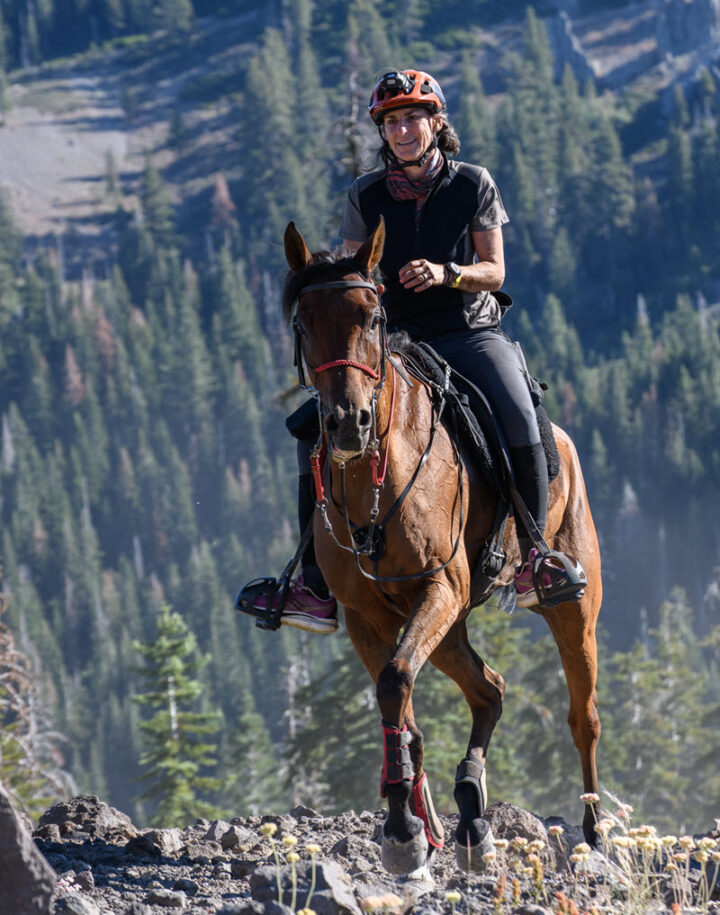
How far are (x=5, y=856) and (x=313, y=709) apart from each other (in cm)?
3386

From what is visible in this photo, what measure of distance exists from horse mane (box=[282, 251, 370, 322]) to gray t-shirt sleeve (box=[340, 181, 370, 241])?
1.73m

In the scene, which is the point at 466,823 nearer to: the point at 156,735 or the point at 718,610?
the point at 156,735

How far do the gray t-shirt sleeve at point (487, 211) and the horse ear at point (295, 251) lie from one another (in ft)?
5.87

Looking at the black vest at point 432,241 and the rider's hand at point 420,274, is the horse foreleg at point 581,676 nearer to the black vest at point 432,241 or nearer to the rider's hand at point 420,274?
the black vest at point 432,241

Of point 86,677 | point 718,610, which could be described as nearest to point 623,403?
point 718,610

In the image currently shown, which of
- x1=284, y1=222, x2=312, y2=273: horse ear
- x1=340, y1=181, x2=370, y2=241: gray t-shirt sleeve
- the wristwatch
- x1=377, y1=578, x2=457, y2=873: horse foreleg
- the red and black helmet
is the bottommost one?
x1=377, y1=578, x2=457, y2=873: horse foreleg

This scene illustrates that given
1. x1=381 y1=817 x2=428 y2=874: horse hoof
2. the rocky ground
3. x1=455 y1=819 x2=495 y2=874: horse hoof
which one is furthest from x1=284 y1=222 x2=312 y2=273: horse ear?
x1=455 y1=819 x2=495 y2=874: horse hoof

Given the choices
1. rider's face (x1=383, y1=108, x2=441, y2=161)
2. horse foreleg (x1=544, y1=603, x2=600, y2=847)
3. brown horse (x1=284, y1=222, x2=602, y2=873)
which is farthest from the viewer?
horse foreleg (x1=544, y1=603, x2=600, y2=847)

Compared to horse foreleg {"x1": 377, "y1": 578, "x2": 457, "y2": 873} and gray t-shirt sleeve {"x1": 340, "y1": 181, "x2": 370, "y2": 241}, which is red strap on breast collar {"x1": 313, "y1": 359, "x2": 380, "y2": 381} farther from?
gray t-shirt sleeve {"x1": 340, "y1": 181, "x2": 370, "y2": 241}

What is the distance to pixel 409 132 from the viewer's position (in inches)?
368

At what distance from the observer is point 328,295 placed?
7750 millimetres

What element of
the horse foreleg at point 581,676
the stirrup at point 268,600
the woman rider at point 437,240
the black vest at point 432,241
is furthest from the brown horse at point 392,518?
the horse foreleg at point 581,676

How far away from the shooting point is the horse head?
743 centimetres

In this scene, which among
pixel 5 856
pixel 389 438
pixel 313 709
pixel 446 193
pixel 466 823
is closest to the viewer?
pixel 5 856
